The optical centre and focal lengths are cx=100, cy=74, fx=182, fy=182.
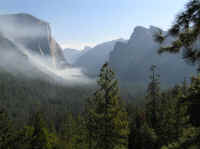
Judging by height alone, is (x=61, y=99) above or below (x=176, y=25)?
below

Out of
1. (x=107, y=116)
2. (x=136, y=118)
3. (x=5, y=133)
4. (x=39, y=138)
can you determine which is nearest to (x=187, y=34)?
(x=107, y=116)

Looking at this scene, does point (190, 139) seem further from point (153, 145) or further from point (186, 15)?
point (153, 145)

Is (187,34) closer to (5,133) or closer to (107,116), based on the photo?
(107,116)

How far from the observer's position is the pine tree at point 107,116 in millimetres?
14578

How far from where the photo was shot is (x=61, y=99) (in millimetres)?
183500

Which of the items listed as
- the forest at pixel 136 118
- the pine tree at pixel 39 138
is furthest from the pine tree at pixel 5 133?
the pine tree at pixel 39 138

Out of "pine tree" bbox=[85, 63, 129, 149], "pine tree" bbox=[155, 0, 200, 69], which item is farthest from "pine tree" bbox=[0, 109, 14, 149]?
"pine tree" bbox=[155, 0, 200, 69]

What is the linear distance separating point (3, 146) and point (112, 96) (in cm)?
1484

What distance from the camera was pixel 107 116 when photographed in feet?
47.8

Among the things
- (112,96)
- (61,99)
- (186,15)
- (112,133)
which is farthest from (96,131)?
(61,99)

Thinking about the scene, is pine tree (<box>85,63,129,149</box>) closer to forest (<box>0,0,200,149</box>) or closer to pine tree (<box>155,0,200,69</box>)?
forest (<box>0,0,200,149</box>)

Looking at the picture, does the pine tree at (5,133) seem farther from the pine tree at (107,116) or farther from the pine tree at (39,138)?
the pine tree at (107,116)

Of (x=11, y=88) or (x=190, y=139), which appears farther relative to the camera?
(x=11, y=88)

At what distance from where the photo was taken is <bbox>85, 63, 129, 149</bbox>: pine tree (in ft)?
47.8
